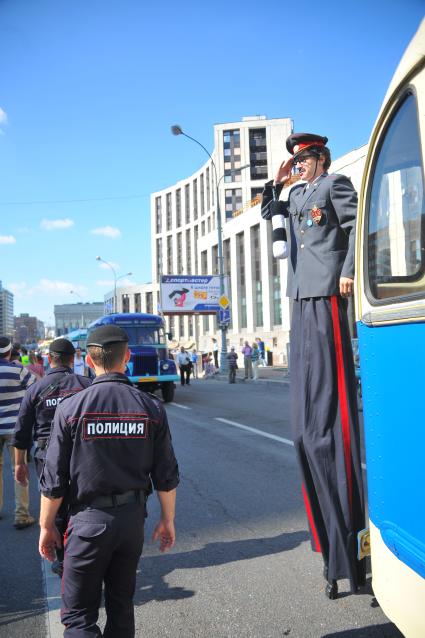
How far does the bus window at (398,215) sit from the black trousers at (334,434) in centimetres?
48

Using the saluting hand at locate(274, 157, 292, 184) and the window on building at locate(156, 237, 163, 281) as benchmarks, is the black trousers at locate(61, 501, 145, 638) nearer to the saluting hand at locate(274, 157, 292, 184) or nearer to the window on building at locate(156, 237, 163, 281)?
the saluting hand at locate(274, 157, 292, 184)

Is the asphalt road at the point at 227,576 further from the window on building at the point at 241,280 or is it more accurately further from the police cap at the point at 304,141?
the window on building at the point at 241,280

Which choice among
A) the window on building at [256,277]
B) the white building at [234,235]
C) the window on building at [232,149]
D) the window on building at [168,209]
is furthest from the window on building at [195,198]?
the window on building at [256,277]

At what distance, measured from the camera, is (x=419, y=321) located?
186 centimetres

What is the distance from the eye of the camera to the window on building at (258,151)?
224 feet

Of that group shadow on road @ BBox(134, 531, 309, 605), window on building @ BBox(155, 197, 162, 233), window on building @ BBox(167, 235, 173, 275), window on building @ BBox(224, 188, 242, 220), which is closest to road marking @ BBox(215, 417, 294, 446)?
shadow on road @ BBox(134, 531, 309, 605)

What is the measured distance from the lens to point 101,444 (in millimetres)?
2285

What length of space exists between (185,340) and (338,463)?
80886 millimetres

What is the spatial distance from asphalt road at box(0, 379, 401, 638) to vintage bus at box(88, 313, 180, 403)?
9946 millimetres

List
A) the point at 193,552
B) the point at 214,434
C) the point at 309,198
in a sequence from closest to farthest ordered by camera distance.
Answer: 1. the point at 309,198
2. the point at 193,552
3. the point at 214,434

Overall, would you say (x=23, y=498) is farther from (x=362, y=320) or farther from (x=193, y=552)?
(x=362, y=320)

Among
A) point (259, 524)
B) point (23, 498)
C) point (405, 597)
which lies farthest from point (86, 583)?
point (23, 498)

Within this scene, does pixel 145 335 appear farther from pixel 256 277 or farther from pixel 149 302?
pixel 149 302

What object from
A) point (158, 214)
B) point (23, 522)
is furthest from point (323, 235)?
point (158, 214)
